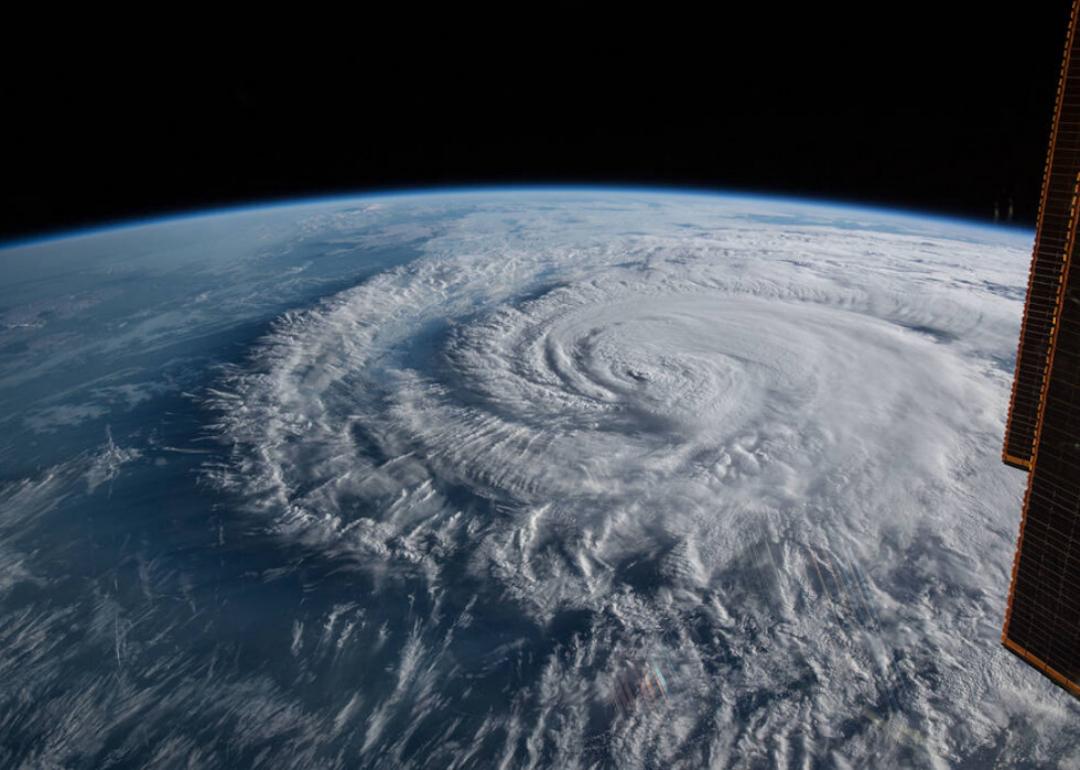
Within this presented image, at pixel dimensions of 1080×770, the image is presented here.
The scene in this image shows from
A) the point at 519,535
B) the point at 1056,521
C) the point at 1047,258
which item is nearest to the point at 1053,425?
the point at 1056,521

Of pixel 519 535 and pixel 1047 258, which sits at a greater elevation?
pixel 1047 258

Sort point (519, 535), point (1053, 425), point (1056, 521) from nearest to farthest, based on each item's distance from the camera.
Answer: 1. point (1053, 425)
2. point (1056, 521)
3. point (519, 535)

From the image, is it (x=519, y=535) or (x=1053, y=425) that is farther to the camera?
(x=519, y=535)

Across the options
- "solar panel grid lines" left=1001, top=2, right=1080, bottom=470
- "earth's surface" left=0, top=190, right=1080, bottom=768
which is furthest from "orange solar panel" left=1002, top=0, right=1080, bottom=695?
"earth's surface" left=0, top=190, right=1080, bottom=768

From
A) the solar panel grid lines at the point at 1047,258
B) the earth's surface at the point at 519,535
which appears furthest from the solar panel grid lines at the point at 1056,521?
the earth's surface at the point at 519,535

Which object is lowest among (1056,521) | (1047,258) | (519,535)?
(519,535)

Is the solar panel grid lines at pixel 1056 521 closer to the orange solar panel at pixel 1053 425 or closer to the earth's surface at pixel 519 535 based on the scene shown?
the orange solar panel at pixel 1053 425

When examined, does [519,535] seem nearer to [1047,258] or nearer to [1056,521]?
[1056,521]
